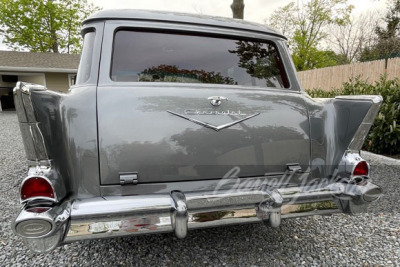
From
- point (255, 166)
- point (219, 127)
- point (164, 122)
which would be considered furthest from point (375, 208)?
point (164, 122)

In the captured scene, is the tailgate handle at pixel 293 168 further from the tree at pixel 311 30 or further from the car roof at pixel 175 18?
the tree at pixel 311 30

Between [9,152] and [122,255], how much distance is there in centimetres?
602

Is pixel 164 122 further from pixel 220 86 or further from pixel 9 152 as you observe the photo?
pixel 9 152

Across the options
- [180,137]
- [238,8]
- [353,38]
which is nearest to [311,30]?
[353,38]

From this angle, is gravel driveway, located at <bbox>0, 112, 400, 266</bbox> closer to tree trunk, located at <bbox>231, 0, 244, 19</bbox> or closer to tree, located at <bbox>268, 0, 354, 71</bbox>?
tree trunk, located at <bbox>231, 0, 244, 19</bbox>

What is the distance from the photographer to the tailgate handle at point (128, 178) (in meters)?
1.66

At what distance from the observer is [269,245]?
2.37 meters

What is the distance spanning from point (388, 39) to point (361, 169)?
76.3ft

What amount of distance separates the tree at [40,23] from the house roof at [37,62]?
853 centimetres

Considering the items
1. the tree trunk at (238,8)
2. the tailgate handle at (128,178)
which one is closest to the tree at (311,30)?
the tree trunk at (238,8)

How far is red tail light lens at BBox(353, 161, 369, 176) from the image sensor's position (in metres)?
1.97

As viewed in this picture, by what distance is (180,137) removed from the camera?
1777 mm

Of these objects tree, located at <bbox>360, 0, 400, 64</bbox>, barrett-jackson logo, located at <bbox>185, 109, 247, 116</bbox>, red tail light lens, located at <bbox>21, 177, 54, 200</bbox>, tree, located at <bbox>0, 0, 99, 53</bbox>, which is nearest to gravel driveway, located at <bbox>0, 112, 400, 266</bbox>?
red tail light lens, located at <bbox>21, 177, 54, 200</bbox>

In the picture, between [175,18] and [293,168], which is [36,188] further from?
[293,168]
